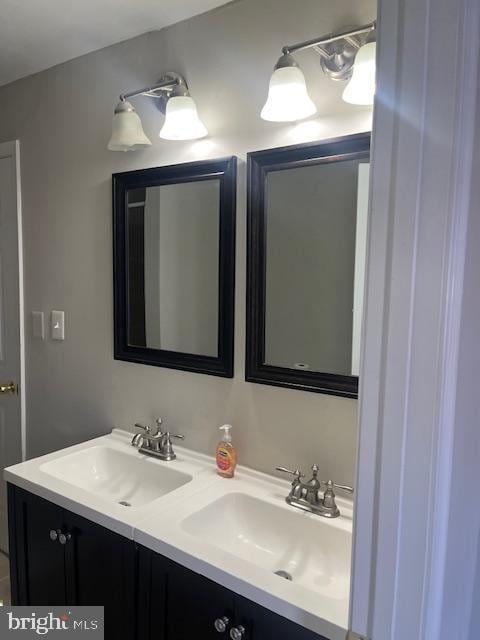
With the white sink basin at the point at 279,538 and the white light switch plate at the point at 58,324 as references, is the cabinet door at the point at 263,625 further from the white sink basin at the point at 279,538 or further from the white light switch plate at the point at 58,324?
the white light switch plate at the point at 58,324

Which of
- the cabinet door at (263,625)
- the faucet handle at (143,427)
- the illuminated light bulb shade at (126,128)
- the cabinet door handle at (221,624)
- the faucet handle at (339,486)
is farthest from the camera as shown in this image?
the faucet handle at (143,427)

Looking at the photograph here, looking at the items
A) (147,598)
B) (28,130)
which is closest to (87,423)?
(147,598)

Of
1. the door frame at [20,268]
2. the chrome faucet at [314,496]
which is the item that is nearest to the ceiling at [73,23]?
the door frame at [20,268]

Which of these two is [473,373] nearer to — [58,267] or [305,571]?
[305,571]

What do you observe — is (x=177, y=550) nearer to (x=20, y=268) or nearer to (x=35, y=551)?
(x=35, y=551)

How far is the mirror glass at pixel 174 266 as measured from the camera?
159cm

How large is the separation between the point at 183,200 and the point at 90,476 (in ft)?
3.41

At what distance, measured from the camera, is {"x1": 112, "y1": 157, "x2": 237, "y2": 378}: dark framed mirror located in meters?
1.55

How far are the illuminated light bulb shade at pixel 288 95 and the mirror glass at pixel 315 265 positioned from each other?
0.15 meters

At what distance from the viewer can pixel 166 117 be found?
1.56 meters

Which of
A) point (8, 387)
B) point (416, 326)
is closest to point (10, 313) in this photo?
point (8, 387)

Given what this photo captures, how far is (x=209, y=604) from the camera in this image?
3.58 ft

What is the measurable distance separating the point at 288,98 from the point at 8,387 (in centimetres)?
184

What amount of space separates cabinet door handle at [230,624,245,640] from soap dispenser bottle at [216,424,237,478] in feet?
1.65
